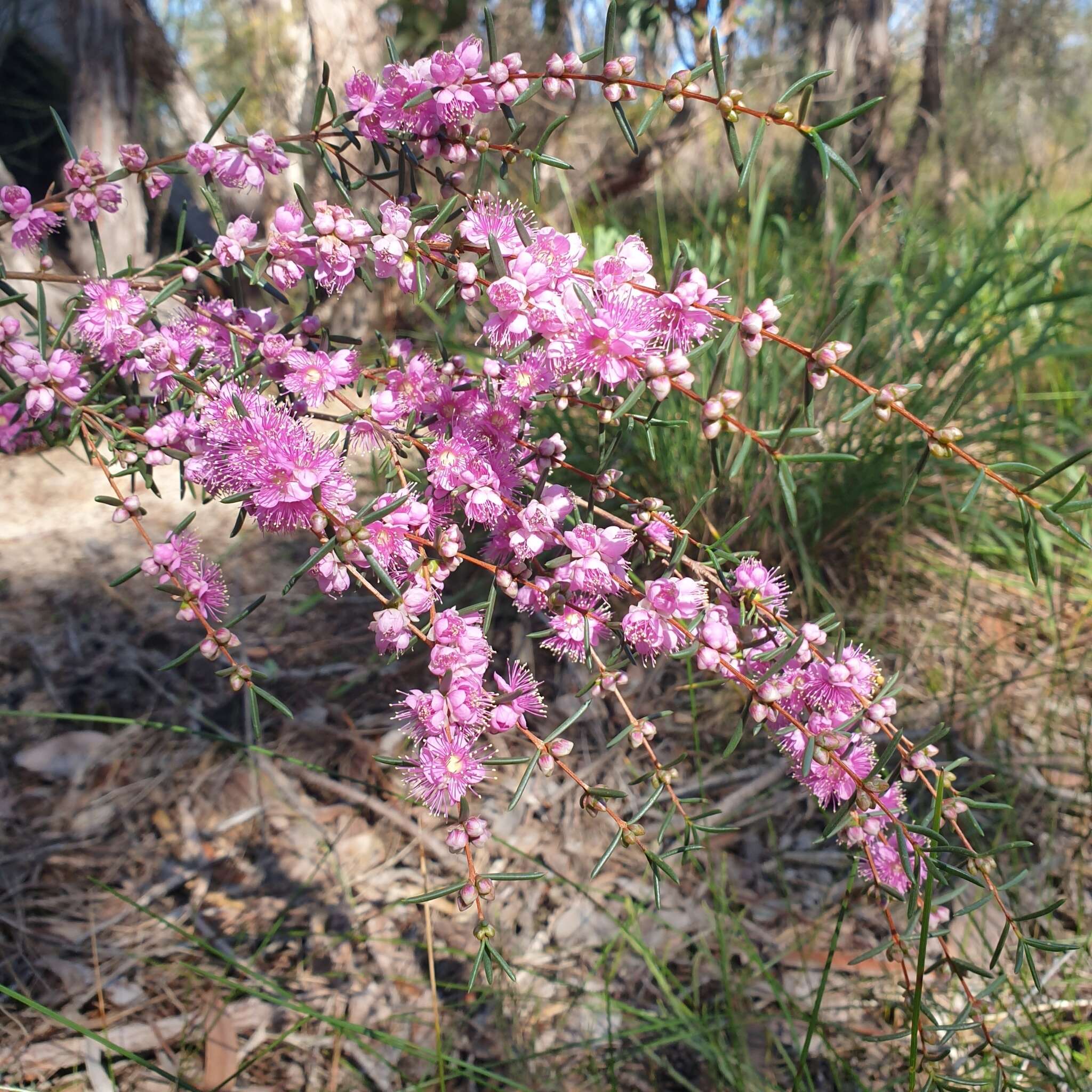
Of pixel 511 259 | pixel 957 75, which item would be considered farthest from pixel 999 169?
pixel 511 259

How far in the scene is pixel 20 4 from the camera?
4.20m

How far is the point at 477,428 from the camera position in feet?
2.95

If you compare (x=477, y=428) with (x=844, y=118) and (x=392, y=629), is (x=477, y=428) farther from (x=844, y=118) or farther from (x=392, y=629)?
(x=844, y=118)

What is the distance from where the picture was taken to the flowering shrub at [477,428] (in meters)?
0.77

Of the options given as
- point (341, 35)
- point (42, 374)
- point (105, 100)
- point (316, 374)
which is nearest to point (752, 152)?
point (316, 374)

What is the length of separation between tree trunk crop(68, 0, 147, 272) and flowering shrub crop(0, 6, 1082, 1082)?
2.62m

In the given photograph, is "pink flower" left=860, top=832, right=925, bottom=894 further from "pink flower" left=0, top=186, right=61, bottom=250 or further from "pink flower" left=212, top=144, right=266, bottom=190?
"pink flower" left=0, top=186, right=61, bottom=250

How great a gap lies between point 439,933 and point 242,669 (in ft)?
2.89

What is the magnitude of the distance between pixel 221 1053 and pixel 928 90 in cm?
606

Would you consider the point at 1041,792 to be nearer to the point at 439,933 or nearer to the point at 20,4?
the point at 439,933

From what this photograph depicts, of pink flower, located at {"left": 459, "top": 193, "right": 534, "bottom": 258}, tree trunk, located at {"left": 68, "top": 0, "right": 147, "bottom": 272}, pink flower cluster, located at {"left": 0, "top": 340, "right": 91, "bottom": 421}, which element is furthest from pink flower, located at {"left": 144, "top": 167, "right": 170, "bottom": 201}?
tree trunk, located at {"left": 68, "top": 0, "right": 147, "bottom": 272}

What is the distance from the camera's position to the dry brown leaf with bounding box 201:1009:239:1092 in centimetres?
125

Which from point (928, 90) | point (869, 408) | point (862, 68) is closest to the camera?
point (869, 408)

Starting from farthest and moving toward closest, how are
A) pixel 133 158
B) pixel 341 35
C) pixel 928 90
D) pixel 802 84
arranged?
pixel 928 90 < pixel 341 35 < pixel 133 158 < pixel 802 84
